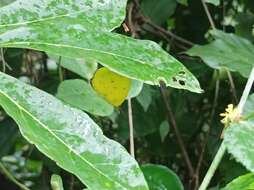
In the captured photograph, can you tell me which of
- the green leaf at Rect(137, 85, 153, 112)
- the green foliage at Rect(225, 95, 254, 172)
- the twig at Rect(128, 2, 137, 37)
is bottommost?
the green leaf at Rect(137, 85, 153, 112)

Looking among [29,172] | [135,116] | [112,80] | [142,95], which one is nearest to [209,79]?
[135,116]

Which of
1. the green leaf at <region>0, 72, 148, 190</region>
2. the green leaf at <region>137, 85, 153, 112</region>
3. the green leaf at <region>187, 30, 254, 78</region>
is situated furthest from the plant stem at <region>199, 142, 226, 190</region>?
the green leaf at <region>137, 85, 153, 112</region>

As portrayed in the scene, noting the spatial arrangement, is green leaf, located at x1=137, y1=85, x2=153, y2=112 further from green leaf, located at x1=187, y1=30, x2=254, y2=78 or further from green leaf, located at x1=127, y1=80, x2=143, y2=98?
green leaf, located at x1=127, y1=80, x2=143, y2=98

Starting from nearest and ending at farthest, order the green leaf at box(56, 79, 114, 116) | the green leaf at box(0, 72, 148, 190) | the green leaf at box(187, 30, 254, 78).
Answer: the green leaf at box(0, 72, 148, 190) → the green leaf at box(56, 79, 114, 116) → the green leaf at box(187, 30, 254, 78)

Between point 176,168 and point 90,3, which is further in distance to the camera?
point 176,168

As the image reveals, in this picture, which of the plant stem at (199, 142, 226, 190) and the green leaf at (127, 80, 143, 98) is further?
the green leaf at (127, 80, 143, 98)

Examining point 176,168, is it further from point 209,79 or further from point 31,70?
point 31,70

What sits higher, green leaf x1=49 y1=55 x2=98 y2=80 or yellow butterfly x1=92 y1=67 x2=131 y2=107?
yellow butterfly x1=92 y1=67 x2=131 y2=107
